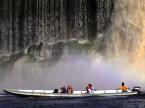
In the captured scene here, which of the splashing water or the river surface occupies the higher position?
the splashing water

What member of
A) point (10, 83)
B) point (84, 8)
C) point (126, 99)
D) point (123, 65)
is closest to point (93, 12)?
point (84, 8)

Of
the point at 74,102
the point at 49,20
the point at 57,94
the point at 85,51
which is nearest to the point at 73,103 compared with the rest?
the point at 74,102

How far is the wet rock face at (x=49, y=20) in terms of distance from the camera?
104 meters

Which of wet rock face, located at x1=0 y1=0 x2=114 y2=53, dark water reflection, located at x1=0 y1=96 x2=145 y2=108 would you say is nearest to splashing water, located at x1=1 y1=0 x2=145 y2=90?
wet rock face, located at x1=0 y1=0 x2=114 y2=53

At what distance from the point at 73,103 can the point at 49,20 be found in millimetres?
39789

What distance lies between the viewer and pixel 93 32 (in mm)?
104000

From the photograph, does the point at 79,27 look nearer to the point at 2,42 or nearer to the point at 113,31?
the point at 113,31

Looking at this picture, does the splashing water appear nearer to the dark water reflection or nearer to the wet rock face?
the wet rock face

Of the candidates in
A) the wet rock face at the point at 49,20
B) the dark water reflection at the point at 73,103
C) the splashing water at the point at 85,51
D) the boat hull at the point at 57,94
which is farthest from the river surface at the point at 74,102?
the wet rock face at the point at 49,20

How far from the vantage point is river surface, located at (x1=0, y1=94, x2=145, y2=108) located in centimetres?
6462

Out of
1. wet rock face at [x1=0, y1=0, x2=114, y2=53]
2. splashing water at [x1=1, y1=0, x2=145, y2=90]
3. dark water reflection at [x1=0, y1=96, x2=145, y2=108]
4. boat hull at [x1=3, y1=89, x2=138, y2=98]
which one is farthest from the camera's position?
wet rock face at [x1=0, y1=0, x2=114, y2=53]

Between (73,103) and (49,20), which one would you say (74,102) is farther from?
(49,20)

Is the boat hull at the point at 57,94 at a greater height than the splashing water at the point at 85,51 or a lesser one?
lesser

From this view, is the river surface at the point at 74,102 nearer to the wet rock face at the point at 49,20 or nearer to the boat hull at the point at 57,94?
the boat hull at the point at 57,94
